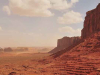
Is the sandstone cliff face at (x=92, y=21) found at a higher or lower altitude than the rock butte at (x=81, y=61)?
higher

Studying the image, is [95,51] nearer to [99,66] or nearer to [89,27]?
[99,66]

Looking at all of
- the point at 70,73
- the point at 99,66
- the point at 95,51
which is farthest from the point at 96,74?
the point at 95,51

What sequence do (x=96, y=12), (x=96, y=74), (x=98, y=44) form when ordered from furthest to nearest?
(x=96, y=12) < (x=98, y=44) < (x=96, y=74)

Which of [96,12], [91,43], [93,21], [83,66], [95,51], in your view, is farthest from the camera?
[93,21]

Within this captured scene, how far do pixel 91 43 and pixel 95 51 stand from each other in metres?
3.54

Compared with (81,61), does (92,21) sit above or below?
above

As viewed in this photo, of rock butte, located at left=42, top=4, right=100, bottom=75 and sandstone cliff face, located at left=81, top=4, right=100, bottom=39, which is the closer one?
rock butte, located at left=42, top=4, right=100, bottom=75

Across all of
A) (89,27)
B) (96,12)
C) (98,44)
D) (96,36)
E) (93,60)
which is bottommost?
(93,60)

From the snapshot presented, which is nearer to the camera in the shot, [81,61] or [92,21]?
[81,61]

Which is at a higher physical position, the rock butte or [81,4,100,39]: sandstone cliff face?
[81,4,100,39]: sandstone cliff face

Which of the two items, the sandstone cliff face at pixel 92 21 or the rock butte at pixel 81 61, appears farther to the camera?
the sandstone cliff face at pixel 92 21

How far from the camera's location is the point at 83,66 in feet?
56.3

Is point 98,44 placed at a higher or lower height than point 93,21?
lower

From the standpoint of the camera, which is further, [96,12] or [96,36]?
[96,12]
